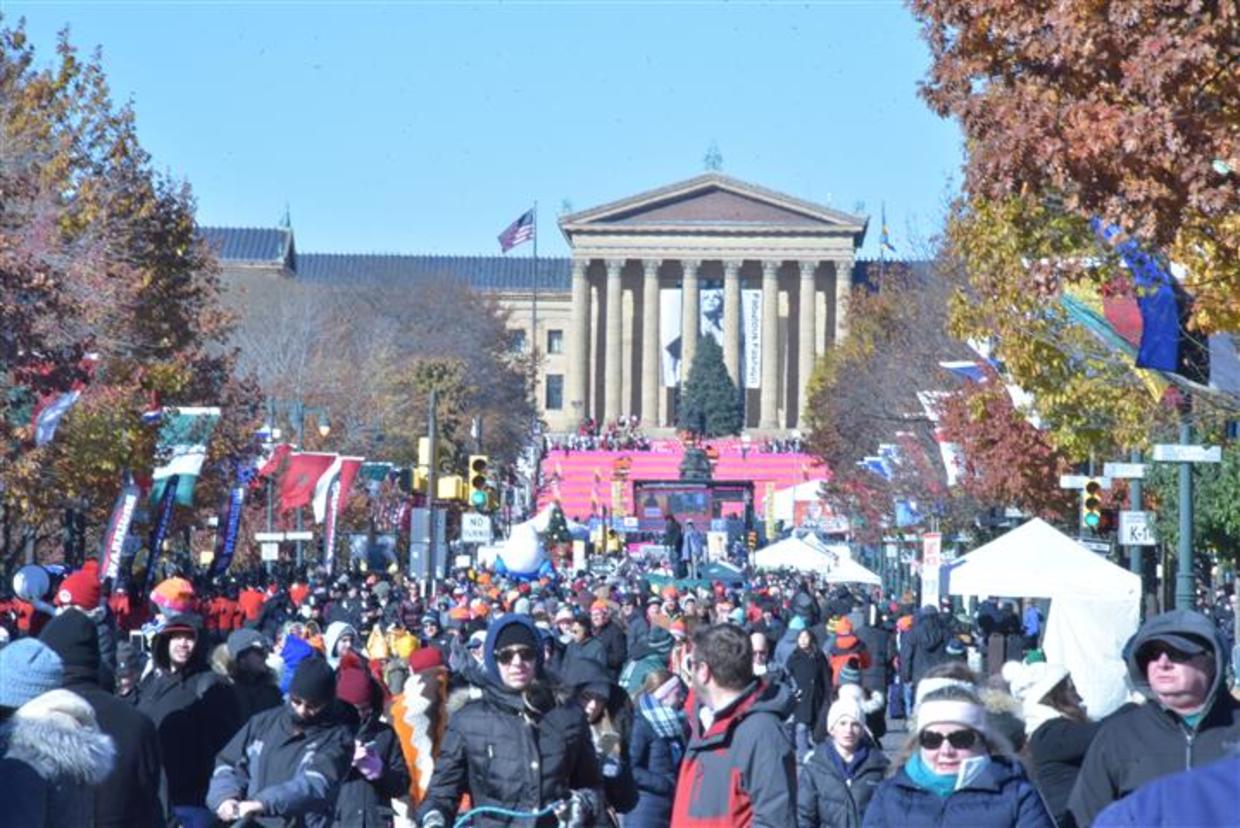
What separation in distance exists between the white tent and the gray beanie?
12.2 m

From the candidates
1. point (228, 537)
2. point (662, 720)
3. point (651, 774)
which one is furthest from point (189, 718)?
point (228, 537)

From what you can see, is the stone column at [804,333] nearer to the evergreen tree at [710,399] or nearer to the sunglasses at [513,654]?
the evergreen tree at [710,399]

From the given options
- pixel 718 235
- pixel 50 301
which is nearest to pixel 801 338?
pixel 718 235

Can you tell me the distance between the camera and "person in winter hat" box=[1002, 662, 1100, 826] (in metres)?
9.27

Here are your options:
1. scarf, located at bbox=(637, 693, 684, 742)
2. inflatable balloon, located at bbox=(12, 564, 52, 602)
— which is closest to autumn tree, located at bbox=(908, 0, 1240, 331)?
scarf, located at bbox=(637, 693, 684, 742)

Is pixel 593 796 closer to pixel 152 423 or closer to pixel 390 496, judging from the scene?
pixel 152 423

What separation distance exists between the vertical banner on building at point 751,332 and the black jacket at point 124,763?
140274 mm

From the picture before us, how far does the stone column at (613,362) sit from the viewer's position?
15275cm

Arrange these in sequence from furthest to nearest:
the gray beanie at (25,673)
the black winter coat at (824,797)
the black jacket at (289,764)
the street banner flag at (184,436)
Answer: the street banner flag at (184,436)
the black winter coat at (824,797)
the black jacket at (289,764)
the gray beanie at (25,673)

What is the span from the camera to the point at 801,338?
494 feet

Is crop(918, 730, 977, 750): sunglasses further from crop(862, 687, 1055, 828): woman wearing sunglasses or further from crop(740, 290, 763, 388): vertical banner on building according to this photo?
crop(740, 290, 763, 388): vertical banner on building

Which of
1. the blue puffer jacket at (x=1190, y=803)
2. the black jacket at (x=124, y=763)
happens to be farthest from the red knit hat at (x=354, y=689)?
the blue puffer jacket at (x=1190, y=803)

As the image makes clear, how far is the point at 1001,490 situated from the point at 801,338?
360ft

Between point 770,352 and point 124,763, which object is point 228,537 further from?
point 770,352
